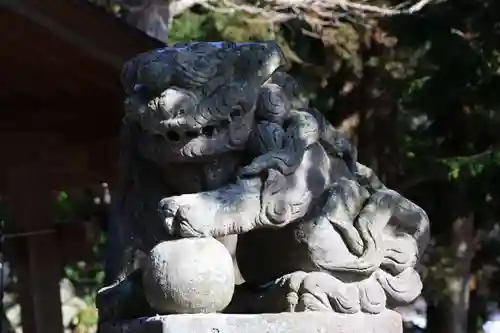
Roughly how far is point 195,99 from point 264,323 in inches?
24.4

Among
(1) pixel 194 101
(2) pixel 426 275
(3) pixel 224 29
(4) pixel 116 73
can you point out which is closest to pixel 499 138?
(2) pixel 426 275

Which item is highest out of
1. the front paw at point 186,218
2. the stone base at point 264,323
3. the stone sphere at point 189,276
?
the front paw at point 186,218

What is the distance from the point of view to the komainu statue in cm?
238

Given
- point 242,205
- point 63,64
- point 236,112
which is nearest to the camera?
point 242,205

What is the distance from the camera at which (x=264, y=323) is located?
7.89 ft

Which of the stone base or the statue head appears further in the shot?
the statue head

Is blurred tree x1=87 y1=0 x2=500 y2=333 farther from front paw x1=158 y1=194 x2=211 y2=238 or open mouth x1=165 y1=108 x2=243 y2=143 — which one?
front paw x1=158 y1=194 x2=211 y2=238

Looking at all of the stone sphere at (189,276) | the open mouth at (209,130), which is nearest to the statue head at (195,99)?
the open mouth at (209,130)

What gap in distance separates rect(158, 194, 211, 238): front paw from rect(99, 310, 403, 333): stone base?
0.70 ft

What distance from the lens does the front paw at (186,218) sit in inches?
93.1

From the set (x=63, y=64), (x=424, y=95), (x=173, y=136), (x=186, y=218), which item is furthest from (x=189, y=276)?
(x=424, y=95)

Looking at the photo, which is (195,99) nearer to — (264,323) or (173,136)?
(173,136)

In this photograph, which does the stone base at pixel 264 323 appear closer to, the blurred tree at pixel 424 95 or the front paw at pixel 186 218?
the front paw at pixel 186 218

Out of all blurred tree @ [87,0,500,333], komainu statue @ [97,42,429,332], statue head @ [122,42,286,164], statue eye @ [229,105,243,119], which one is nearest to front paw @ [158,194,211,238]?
komainu statue @ [97,42,429,332]
